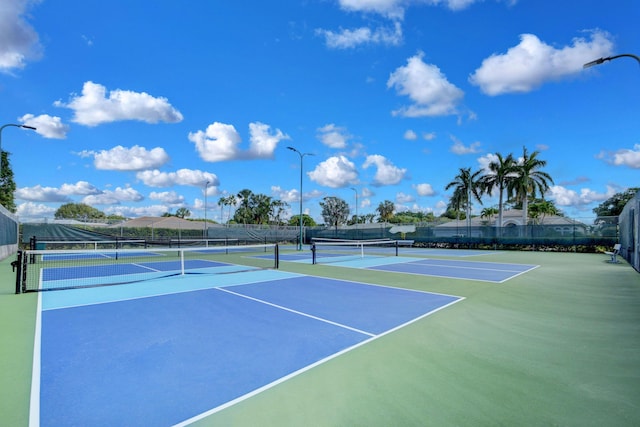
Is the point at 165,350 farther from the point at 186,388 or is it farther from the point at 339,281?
the point at 339,281

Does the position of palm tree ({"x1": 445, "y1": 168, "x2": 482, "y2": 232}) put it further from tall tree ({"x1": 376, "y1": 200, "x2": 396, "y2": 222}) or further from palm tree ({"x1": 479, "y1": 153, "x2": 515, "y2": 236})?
tall tree ({"x1": 376, "y1": 200, "x2": 396, "y2": 222})

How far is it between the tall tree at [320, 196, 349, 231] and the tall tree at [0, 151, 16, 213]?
210 ft

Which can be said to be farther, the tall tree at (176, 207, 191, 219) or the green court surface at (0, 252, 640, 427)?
the tall tree at (176, 207, 191, 219)

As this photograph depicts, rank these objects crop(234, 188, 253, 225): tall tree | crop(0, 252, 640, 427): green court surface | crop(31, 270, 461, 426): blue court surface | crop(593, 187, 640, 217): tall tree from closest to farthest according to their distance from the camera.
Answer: crop(0, 252, 640, 427): green court surface
crop(31, 270, 461, 426): blue court surface
crop(593, 187, 640, 217): tall tree
crop(234, 188, 253, 225): tall tree

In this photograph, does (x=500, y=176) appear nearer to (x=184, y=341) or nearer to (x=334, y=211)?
(x=184, y=341)

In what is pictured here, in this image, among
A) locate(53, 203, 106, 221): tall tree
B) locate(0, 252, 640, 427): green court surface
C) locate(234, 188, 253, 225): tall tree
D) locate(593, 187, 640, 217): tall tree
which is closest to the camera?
locate(0, 252, 640, 427): green court surface

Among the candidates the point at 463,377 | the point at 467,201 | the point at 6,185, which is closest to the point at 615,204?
the point at 467,201

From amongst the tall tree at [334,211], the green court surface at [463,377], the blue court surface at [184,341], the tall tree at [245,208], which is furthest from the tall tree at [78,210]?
the green court surface at [463,377]

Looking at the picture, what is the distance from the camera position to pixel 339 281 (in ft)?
35.1

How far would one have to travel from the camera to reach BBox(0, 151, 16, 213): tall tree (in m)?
35.1

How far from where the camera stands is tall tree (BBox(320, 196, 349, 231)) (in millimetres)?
91812

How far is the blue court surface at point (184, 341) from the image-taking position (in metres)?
3.26

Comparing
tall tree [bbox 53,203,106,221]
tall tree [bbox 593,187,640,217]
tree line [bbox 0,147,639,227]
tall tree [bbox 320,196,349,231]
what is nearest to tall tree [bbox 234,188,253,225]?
tree line [bbox 0,147,639,227]

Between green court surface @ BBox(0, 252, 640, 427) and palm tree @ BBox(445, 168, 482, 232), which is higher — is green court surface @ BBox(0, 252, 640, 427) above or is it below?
below
